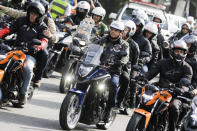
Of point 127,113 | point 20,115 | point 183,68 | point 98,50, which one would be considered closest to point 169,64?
point 183,68

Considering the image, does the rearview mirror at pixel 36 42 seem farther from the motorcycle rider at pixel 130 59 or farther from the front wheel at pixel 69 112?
the motorcycle rider at pixel 130 59

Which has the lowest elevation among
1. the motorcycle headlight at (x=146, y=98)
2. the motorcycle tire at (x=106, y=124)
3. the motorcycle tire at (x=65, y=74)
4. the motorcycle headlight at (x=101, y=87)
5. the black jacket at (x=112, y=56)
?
the motorcycle tire at (x=106, y=124)

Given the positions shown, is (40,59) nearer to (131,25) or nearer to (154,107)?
(154,107)

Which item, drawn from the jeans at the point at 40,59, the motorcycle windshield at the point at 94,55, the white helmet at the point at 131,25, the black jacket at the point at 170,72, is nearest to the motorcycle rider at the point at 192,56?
the white helmet at the point at 131,25

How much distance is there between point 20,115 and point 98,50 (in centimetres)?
167

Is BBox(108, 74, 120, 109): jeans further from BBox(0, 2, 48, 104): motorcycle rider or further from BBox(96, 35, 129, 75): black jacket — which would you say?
BBox(0, 2, 48, 104): motorcycle rider

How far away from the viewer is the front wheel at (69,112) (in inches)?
391

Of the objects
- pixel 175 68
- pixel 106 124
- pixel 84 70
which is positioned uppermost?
pixel 175 68

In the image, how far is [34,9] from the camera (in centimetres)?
1121

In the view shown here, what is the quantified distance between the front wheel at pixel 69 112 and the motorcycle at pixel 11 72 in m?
1.12

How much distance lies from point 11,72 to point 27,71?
35 cm

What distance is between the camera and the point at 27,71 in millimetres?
10875

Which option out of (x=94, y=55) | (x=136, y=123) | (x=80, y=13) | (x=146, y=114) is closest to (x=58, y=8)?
(x=80, y=13)

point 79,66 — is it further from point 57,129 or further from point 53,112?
point 53,112
